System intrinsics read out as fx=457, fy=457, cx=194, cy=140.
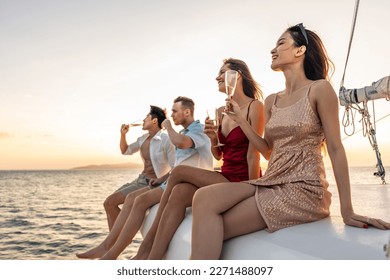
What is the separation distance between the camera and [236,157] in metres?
2.31

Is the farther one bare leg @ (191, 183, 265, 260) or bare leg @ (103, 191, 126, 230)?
bare leg @ (103, 191, 126, 230)

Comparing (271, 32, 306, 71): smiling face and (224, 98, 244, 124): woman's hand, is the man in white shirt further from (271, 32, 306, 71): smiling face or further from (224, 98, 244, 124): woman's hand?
(271, 32, 306, 71): smiling face

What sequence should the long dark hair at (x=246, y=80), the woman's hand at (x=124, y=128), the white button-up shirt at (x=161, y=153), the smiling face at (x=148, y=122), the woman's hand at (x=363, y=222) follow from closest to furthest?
the woman's hand at (x=363, y=222), the long dark hair at (x=246, y=80), the white button-up shirt at (x=161, y=153), the smiling face at (x=148, y=122), the woman's hand at (x=124, y=128)

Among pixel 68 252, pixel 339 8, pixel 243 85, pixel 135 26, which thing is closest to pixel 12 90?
pixel 135 26

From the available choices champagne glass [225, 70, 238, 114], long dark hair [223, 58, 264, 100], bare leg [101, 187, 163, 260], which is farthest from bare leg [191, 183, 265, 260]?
bare leg [101, 187, 163, 260]

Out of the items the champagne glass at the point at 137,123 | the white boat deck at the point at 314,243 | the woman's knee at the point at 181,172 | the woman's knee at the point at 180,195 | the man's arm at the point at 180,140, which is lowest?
the white boat deck at the point at 314,243

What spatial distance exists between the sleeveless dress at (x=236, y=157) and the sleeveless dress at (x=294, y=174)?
1.40 feet

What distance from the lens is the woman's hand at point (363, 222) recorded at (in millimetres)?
1438

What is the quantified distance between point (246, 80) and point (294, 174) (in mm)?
919

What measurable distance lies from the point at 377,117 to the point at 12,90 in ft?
10.2

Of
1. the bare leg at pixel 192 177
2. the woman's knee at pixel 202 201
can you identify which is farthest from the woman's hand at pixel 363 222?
the bare leg at pixel 192 177

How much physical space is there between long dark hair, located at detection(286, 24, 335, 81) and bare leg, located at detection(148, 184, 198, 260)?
2.51ft

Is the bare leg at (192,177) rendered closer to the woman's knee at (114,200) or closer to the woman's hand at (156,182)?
the woman's hand at (156,182)

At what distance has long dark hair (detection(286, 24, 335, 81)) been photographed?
185 centimetres
